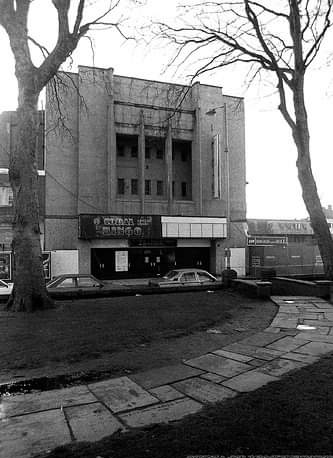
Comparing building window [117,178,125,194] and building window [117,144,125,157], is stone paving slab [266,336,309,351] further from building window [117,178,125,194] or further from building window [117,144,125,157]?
building window [117,144,125,157]

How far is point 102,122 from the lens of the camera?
27188 mm

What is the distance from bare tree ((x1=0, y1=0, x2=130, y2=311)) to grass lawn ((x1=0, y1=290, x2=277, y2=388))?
78cm

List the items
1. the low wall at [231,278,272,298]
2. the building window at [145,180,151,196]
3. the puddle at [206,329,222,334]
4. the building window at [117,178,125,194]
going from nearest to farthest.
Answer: the puddle at [206,329,222,334] → the low wall at [231,278,272,298] → the building window at [117,178,125,194] → the building window at [145,180,151,196]

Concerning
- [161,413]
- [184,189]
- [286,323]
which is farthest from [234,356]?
[184,189]

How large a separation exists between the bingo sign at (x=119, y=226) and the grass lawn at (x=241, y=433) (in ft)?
71.6

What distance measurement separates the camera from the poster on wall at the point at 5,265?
906 inches

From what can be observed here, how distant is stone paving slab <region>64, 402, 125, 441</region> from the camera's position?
11.3 ft

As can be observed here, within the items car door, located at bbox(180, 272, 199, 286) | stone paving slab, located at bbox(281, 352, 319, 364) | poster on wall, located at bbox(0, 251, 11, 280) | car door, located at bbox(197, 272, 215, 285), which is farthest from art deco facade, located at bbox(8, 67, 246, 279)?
stone paving slab, located at bbox(281, 352, 319, 364)

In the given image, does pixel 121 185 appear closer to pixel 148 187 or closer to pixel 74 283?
pixel 148 187

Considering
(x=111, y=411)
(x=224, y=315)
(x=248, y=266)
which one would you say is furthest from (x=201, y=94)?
(x=111, y=411)

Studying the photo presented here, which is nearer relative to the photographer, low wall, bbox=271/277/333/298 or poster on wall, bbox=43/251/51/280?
low wall, bbox=271/277/333/298

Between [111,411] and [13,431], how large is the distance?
986mm

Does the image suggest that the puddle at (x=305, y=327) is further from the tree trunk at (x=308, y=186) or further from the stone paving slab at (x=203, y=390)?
the tree trunk at (x=308, y=186)

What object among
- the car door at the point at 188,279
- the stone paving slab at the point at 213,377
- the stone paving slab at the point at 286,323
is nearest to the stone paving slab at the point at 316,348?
the stone paving slab at the point at 286,323
